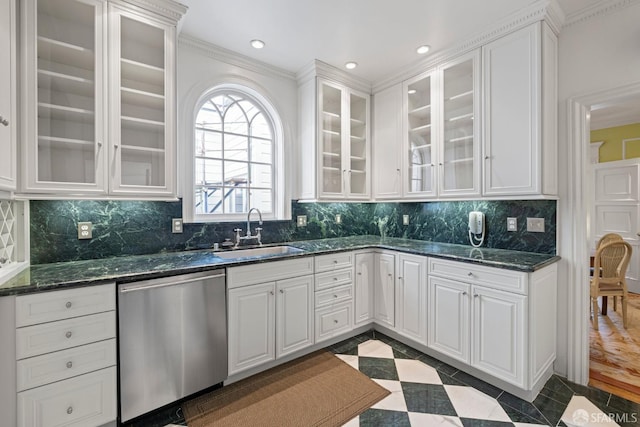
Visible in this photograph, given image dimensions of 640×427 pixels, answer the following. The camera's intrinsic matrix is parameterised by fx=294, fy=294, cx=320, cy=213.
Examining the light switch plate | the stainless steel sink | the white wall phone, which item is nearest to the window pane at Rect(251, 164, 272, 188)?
the stainless steel sink

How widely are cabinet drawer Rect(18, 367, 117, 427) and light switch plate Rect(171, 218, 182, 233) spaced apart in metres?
1.10

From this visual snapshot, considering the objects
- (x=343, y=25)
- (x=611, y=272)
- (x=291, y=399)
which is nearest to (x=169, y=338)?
(x=291, y=399)

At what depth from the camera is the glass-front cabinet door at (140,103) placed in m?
1.96

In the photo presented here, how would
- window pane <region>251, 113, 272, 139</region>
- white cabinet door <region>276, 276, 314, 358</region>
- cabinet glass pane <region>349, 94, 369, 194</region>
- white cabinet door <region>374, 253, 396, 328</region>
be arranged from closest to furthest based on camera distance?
white cabinet door <region>276, 276, 314, 358</region> → white cabinet door <region>374, 253, 396, 328</region> → window pane <region>251, 113, 272, 139</region> → cabinet glass pane <region>349, 94, 369, 194</region>

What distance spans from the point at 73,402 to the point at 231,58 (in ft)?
9.18

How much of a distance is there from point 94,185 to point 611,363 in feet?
13.6

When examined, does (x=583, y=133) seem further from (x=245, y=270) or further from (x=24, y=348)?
(x=24, y=348)

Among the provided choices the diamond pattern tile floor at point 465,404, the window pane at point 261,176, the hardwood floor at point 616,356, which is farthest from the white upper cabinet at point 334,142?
the hardwood floor at point 616,356

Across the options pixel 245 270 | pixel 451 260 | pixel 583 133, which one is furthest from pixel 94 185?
pixel 583 133

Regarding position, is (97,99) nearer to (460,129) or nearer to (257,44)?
(257,44)

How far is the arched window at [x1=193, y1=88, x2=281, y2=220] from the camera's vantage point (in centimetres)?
276

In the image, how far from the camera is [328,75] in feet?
10.1

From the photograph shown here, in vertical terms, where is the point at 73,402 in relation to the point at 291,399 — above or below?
above

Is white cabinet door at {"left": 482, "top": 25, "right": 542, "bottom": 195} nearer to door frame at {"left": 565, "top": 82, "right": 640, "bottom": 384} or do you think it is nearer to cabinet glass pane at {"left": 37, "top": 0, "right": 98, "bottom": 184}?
door frame at {"left": 565, "top": 82, "right": 640, "bottom": 384}
